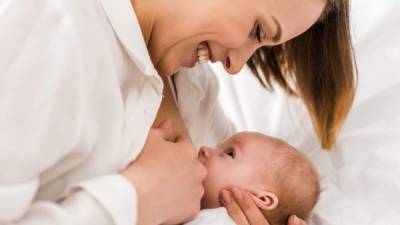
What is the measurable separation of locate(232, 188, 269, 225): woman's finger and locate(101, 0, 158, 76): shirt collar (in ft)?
1.03

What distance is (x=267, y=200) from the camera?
1240mm

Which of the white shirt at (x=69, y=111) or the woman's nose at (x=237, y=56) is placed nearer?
the white shirt at (x=69, y=111)

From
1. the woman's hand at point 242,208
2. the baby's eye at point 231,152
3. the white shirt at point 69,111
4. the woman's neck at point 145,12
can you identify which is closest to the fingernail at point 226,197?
the woman's hand at point 242,208

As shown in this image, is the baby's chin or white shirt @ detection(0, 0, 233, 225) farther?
the baby's chin

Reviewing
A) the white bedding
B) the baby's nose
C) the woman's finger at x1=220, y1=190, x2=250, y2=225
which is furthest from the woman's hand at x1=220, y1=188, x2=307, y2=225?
the white bedding

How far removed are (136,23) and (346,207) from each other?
65cm

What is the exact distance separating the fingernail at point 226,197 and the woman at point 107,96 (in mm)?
17

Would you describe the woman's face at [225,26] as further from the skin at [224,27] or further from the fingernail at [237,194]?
the fingernail at [237,194]

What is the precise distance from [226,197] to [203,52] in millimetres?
294

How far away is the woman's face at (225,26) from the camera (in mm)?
1139

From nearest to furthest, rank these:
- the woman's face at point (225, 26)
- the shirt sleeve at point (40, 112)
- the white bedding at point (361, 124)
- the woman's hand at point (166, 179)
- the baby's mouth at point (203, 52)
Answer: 1. the shirt sleeve at point (40, 112)
2. the woman's hand at point (166, 179)
3. the woman's face at point (225, 26)
4. the baby's mouth at point (203, 52)
5. the white bedding at point (361, 124)

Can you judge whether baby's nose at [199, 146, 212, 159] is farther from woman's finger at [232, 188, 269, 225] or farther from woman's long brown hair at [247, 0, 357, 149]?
woman's long brown hair at [247, 0, 357, 149]

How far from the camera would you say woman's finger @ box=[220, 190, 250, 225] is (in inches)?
48.0

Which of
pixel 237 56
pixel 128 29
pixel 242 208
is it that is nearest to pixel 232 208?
pixel 242 208
